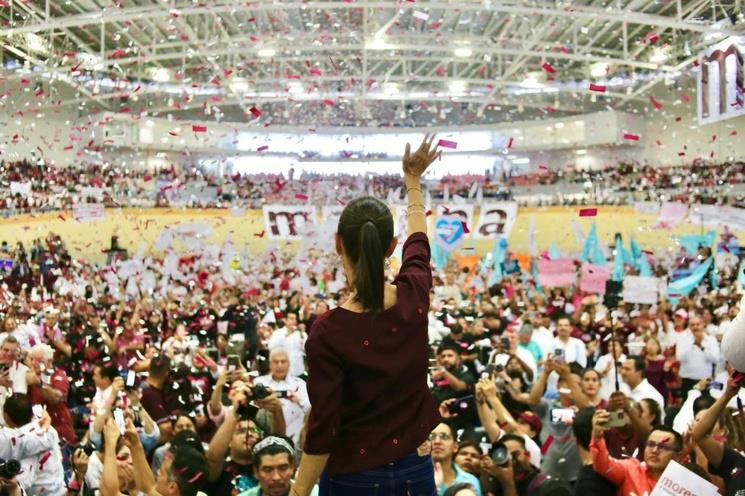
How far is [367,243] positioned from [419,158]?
42 centimetres

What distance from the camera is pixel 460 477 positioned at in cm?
395

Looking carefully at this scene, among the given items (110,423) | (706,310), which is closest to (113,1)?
(706,310)

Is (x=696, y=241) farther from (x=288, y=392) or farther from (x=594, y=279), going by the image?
(x=288, y=392)

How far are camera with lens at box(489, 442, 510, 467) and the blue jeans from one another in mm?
2058

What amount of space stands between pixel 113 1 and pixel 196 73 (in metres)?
8.22

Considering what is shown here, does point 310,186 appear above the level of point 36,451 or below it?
above

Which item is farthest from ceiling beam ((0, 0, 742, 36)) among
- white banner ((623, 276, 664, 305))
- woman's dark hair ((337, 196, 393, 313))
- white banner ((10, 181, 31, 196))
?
woman's dark hair ((337, 196, 393, 313))

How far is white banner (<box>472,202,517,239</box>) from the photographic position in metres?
14.0

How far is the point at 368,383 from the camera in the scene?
1902mm

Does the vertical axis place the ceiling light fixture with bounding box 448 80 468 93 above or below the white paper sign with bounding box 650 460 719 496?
above

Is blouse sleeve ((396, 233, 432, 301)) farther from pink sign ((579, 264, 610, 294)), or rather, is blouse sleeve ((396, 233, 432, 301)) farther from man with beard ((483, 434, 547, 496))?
pink sign ((579, 264, 610, 294))

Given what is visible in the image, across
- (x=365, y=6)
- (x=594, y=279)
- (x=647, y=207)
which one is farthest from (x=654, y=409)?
(x=647, y=207)

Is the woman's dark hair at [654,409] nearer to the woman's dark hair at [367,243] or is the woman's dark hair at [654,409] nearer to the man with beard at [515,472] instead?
the man with beard at [515,472]

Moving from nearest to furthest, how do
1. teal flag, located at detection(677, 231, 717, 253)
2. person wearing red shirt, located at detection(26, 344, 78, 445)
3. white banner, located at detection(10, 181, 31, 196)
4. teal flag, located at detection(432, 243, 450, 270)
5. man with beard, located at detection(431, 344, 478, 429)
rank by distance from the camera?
man with beard, located at detection(431, 344, 478, 429) < person wearing red shirt, located at detection(26, 344, 78, 445) < teal flag, located at detection(677, 231, 717, 253) < teal flag, located at detection(432, 243, 450, 270) < white banner, located at detection(10, 181, 31, 196)
